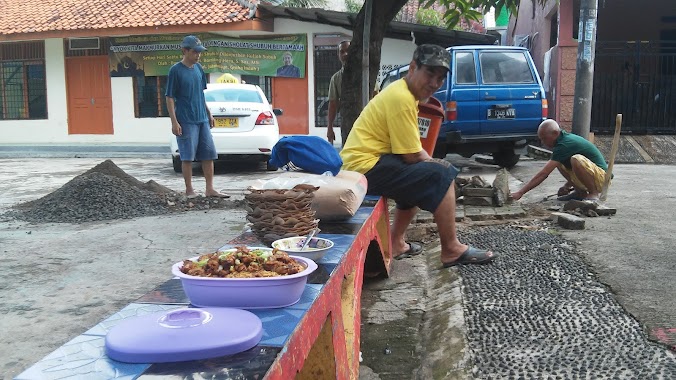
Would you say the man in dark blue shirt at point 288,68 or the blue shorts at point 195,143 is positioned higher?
the man in dark blue shirt at point 288,68

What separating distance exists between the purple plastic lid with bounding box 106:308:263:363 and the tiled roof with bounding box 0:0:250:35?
15032mm

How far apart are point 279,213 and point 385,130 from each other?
5.14 feet

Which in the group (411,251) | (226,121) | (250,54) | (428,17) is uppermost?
(428,17)

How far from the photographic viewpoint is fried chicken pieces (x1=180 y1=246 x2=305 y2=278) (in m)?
1.97

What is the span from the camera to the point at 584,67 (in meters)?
8.73

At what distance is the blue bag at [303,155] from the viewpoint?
3648mm

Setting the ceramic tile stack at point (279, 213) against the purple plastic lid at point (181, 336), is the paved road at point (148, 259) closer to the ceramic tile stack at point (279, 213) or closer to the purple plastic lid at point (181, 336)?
the ceramic tile stack at point (279, 213)

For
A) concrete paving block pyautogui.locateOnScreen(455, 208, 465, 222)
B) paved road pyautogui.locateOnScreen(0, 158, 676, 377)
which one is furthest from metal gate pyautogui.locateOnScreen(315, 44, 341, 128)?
concrete paving block pyautogui.locateOnScreen(455, 208, 465, 222)

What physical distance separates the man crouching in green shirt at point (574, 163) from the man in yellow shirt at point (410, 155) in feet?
7.79

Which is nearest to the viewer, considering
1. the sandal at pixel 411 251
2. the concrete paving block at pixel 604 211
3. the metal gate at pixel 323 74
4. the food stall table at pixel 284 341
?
the food stall table at pixel 284 341

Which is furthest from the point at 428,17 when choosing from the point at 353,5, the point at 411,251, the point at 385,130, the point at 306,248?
the point at 306,248

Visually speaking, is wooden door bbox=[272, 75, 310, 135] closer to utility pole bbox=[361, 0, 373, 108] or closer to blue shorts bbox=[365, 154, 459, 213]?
utility pole bbox=[361, 0, 373, 108]

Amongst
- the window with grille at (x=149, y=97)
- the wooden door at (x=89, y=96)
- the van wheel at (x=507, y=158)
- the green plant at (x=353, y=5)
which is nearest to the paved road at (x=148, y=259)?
the van wheel at (x=507, y=158)

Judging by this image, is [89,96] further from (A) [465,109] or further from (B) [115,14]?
(A) [465,109]
